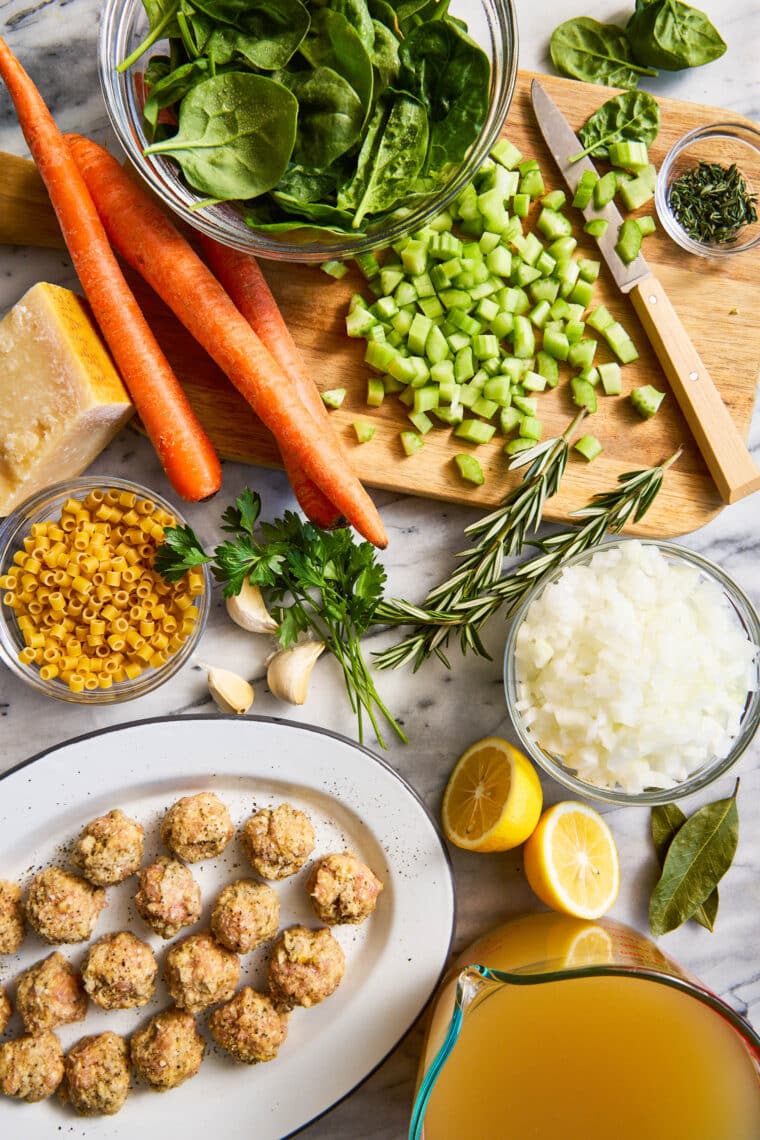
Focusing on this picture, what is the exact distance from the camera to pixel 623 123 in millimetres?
1955

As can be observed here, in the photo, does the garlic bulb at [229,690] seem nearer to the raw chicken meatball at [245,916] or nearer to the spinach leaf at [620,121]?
the raw chicken meatball at [245,916]

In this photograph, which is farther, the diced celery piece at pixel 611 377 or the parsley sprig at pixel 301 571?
the diced celery piece at pixel 611 377

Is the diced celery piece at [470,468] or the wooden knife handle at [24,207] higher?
the wooden knife handle at [24,207]

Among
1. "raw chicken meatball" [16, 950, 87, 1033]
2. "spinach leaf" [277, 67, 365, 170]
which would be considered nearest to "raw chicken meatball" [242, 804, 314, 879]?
"raw chicken meatball" [16, 950, 87, 1033]

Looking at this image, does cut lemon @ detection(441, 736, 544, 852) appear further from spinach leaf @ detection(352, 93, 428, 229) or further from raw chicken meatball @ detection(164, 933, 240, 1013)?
spinach leaf @ detection(352, 93, 428, 229)

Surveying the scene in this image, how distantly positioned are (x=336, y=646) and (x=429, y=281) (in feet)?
2.75

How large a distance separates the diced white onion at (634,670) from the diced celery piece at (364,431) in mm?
520

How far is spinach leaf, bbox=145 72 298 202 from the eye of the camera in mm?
1562

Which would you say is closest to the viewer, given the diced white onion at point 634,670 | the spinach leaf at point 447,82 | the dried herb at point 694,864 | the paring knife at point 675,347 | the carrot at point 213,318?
the spinach leaf at point 447,82

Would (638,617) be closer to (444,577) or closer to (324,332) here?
(444,577)

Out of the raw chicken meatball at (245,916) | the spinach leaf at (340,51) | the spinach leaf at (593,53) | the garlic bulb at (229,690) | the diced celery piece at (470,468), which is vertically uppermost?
the spinach leaf at (340,51)

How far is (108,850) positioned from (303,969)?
494 mm

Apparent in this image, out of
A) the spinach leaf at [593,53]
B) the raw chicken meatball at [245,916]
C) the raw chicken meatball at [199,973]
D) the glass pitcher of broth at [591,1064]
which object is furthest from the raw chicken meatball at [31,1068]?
the spinach leaf at [593,53]

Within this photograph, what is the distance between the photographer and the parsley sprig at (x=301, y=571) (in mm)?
1830
